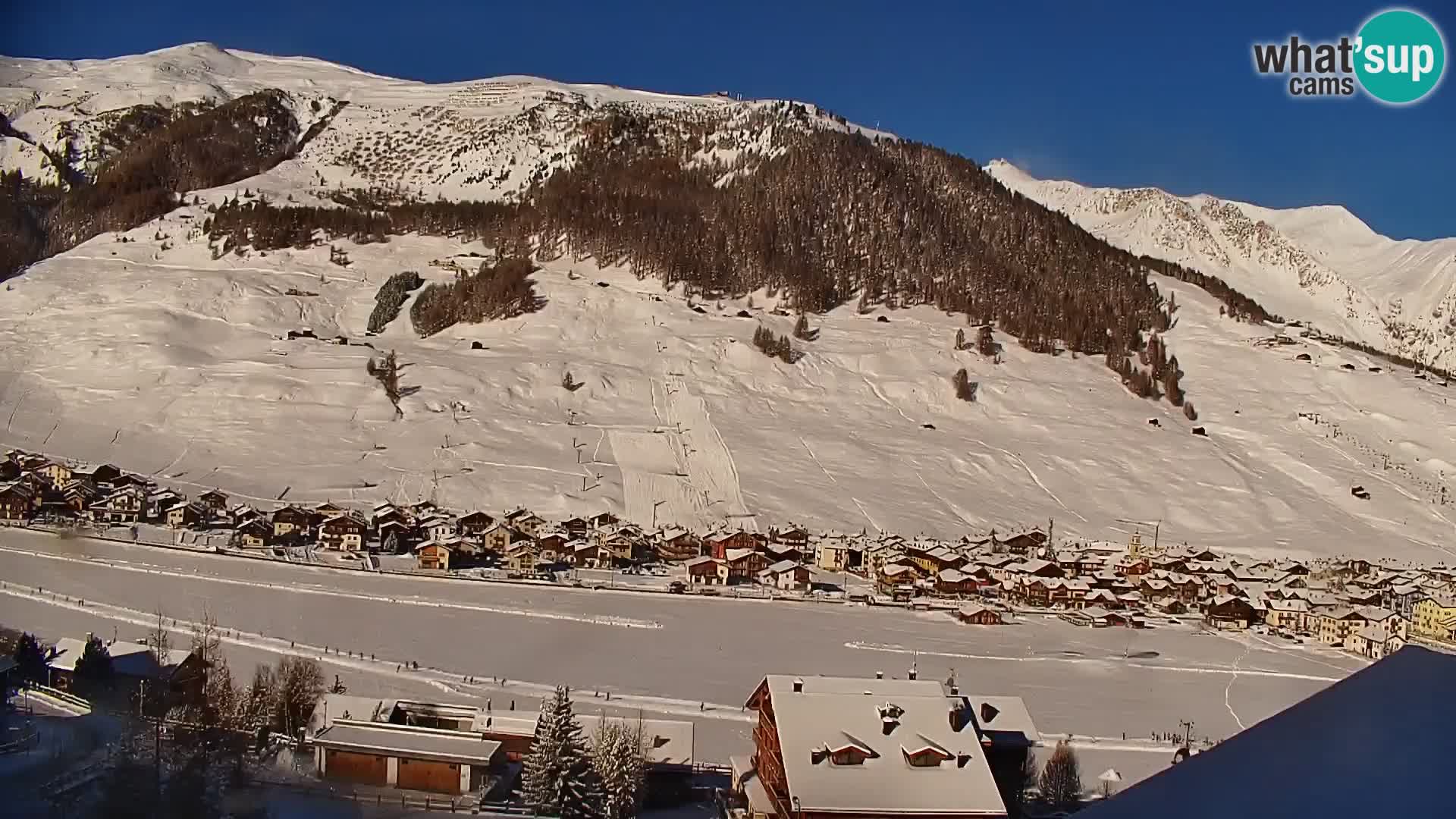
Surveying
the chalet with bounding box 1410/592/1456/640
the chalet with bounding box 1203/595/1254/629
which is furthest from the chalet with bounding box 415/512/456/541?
the chalet with bounding box 1410/592/1456/640

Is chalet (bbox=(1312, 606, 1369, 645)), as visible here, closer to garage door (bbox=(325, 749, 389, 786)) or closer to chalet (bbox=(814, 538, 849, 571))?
chalet (bbox=(814, 538, 849, 571))

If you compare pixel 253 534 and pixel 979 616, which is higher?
pixel 253 534

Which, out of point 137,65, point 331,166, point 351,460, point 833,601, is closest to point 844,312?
point 351,460

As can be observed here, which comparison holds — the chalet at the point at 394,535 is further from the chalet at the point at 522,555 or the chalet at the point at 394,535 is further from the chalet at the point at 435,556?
the chalet at the point at 522,555

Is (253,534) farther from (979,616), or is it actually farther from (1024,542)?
(1024,542)

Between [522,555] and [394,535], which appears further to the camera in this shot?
[394,535]

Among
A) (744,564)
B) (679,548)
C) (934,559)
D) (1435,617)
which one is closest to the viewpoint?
(1435,617)

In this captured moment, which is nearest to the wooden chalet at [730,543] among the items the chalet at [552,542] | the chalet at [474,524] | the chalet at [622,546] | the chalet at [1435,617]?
the chalet at [622,546]

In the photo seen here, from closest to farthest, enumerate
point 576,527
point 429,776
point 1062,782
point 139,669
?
point 429,776, point 1062,782, point 139,669, point 576,527

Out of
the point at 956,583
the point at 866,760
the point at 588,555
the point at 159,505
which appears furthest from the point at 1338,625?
the point at 159,505
